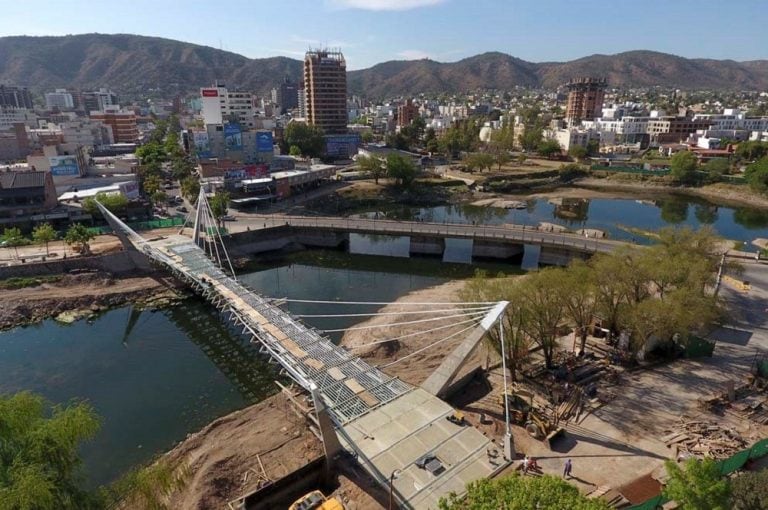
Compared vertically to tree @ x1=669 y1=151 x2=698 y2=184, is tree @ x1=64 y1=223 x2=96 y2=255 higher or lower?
lower

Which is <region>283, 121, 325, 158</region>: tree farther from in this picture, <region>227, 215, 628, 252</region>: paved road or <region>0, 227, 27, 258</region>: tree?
<region>0, 227, 27, 258</region>: tree

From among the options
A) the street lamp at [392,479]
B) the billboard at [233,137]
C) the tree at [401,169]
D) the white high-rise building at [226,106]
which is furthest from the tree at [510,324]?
the white high-rise building at [226,106]

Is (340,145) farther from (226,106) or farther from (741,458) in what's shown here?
(741,458)

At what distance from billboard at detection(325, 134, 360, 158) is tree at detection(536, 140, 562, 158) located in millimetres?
49641

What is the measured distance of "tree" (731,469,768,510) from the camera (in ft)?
41.2

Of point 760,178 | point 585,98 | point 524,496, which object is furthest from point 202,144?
point 585,98

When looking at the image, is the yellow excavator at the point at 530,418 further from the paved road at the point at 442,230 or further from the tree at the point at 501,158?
the tree at the point at 501,158

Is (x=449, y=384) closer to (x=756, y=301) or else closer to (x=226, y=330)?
(x=226, y=330)

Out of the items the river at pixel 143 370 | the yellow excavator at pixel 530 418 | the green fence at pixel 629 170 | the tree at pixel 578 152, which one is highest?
the tree at pixel 578 152

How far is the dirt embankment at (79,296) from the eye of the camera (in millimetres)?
37156

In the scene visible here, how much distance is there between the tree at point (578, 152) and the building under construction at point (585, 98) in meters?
44.0

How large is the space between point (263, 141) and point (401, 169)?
29.4 m

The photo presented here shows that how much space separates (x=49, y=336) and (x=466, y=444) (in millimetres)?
34397

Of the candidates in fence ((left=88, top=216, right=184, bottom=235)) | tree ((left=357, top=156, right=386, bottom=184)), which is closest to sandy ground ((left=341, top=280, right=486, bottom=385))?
fence ((left=88, top=216, right=184, bottom=235))
